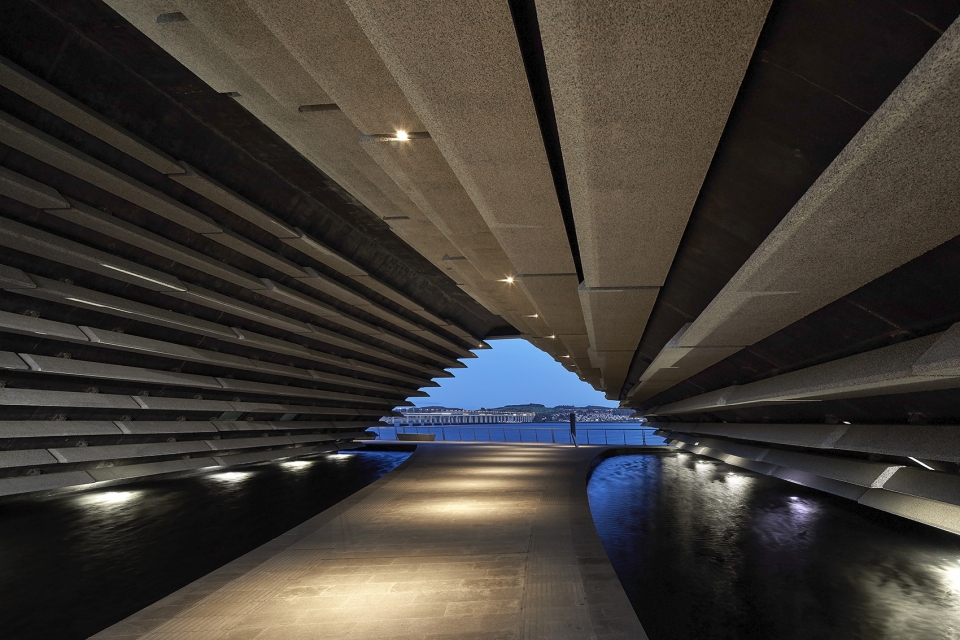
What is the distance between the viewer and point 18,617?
5.73 m

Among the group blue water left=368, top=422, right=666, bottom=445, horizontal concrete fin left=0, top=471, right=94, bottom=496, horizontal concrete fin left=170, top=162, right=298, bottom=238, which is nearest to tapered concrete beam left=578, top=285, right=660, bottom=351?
horizontal concrete fin left=170, top=162, right=298, bottom=238

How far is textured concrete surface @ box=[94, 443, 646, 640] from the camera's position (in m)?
4.77

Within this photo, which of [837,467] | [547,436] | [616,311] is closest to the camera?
[616,311]

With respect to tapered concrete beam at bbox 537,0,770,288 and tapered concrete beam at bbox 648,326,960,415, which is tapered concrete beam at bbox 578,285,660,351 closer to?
tapered concrete beam at bbox 648,326,960,415

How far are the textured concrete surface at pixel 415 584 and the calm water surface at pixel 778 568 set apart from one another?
0.74 m

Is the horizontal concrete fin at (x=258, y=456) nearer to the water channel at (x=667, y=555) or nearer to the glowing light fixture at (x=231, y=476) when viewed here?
the glowing light fixture at (x=231, y=476)

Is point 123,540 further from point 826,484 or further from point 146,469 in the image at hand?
point 826,484

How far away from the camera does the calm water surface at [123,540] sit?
6027mm

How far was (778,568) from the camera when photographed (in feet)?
24.0

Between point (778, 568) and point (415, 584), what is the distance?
4.75 metres

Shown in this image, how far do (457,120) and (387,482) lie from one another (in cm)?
1258

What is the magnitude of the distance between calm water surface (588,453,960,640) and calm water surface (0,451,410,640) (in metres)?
5.62

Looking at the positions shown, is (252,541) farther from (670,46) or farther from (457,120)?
(670,46)

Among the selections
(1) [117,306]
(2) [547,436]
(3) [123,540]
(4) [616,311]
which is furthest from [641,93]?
(2) [547,436]
